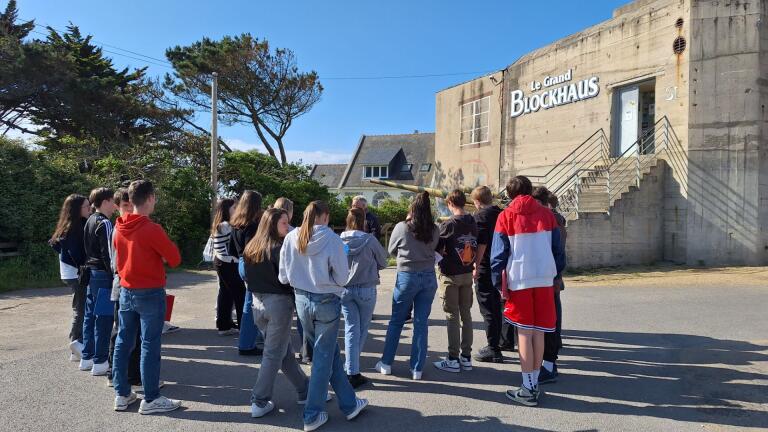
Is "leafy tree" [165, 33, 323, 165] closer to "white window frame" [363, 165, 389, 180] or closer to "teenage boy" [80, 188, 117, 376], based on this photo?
"white window frame" [363, 165, 389, 180]

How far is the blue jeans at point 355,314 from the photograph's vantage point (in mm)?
4617

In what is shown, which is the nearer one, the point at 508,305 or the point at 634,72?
the point at 508,305

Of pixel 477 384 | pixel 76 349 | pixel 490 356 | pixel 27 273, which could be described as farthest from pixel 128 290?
pixel 27 273

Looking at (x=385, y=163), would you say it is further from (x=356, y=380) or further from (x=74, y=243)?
(x=356, y=380)

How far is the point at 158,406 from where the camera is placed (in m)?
4.23

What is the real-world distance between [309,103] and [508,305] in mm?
30797

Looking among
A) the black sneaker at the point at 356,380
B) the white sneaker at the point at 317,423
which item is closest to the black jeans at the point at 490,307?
the black sneaker at the point at 356,380

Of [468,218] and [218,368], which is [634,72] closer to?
[468,218]

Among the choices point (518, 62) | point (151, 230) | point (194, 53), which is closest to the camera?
point (151, 230)

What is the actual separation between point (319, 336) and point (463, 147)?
19626mm

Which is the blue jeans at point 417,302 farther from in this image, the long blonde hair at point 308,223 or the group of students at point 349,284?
the long blonde hair at point 308,223

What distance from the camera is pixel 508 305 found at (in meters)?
4.45

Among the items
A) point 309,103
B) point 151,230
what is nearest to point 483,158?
point 309,103

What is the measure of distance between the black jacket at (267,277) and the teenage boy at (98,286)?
59.6 inches
